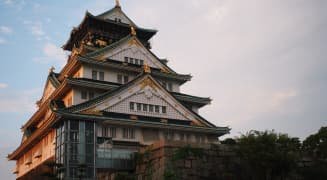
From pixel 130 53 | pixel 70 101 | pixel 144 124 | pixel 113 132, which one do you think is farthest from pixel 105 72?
pixel 144 124

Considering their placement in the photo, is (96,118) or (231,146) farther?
(96,118)

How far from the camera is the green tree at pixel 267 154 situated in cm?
2564

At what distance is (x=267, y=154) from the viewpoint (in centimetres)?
2536

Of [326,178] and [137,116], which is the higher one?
[137,116]

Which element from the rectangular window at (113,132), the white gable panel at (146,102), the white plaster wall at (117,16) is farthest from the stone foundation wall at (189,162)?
the white plaster wall at (117,16)

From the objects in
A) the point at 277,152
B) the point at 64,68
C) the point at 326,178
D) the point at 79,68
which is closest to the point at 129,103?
the point at 79,68

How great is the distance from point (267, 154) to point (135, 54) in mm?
20508

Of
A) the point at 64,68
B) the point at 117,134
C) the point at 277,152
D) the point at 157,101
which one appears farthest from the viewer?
the point at 64,68

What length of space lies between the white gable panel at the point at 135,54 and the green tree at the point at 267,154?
17.6 meters

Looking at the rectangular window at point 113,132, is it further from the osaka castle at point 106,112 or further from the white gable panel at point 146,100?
the white gable panel at point 146,100

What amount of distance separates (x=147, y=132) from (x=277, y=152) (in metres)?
12.8

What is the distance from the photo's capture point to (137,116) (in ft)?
114

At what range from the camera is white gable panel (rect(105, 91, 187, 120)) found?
34594 millimetres

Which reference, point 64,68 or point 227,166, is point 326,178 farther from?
point 64,68
